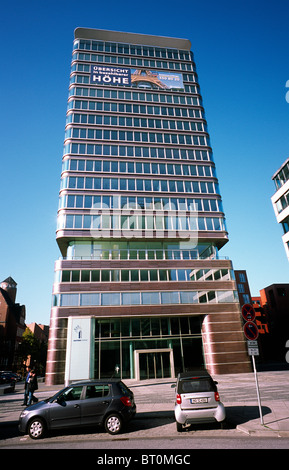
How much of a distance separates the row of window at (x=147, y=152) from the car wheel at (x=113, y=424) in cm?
3455

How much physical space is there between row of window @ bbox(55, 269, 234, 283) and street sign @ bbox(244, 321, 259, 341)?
23.6m

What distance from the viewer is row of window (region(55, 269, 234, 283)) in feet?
104

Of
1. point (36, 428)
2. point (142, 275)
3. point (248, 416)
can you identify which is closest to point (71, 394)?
point (36, 428)

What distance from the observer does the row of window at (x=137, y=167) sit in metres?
37.4

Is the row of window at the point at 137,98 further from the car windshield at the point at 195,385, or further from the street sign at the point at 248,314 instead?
the car windshield at the point at 195,385

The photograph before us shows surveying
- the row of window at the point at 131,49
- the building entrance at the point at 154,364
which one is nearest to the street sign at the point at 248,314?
the building entrance at the point at 154,364

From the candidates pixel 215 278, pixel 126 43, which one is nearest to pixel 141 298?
pixel 215 278

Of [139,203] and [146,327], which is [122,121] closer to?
[139,203]

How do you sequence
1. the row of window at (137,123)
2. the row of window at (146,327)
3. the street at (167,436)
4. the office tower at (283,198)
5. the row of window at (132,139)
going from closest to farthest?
1. the street at (167,436)
2. the row of window at (146,327)
3. the office tower at (283,198)
4. the row of window at (132,139)
5. the row of window at (137,123)

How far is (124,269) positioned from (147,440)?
2525 cm

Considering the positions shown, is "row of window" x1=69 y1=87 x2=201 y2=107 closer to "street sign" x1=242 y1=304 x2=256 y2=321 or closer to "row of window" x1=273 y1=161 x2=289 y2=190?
"row of window" x1=273 y1=161 x2=289 y2=190

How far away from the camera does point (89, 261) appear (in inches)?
1286

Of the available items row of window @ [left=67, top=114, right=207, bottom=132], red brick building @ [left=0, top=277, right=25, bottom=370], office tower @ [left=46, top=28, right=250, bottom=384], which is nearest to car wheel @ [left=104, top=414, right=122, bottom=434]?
office tower @ [left=46, top=28, right=250, bottom=384]

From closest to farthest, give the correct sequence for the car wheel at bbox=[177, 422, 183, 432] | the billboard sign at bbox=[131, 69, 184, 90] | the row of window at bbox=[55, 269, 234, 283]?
the car wheel at bbox=[177, 422, 183, 432] < the row of window at bbox=[55, 269, 234, 283] < the billboard sign at bbox=[131, 69, 184, 90]
